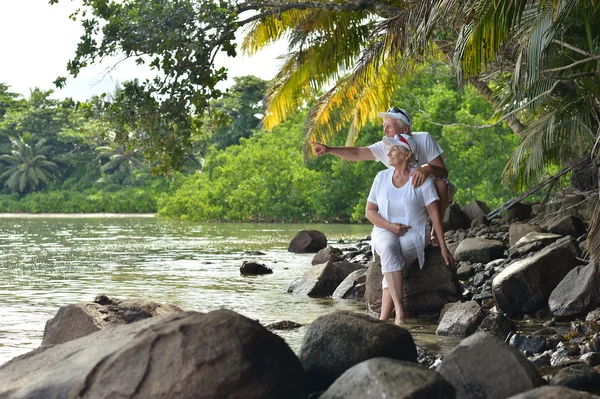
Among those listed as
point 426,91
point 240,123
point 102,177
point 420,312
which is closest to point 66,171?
point 102,177

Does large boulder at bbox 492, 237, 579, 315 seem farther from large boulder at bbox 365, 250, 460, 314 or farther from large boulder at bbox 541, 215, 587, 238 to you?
large boulder at bbox 541, 215, 587, 238

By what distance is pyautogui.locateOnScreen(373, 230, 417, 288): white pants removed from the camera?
763 cm

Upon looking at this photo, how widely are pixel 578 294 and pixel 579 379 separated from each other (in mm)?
3022

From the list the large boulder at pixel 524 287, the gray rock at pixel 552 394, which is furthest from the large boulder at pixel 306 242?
the gray rock at pixel 552 394

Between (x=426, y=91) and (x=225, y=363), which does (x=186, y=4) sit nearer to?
(x=225, y=363)

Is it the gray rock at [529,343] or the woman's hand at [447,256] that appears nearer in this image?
the gray rock at [529,343]

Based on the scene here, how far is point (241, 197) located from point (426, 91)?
9.83 metres

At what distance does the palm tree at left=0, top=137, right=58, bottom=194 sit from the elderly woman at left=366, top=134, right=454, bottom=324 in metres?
52.6

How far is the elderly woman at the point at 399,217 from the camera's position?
7598 mm

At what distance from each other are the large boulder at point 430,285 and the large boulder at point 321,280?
2.80 metres

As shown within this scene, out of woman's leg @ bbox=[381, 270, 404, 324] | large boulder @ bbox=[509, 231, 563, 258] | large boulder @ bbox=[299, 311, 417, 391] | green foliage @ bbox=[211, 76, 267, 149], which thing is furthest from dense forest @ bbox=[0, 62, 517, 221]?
large boulder @ bbox=[299, 311, 417, 391]

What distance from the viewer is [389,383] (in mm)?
4145

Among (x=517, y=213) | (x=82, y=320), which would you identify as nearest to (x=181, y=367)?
(x=82, y=320)

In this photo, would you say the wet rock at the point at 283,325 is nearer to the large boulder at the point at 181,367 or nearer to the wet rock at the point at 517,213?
the large boulder at the point at 181,367
